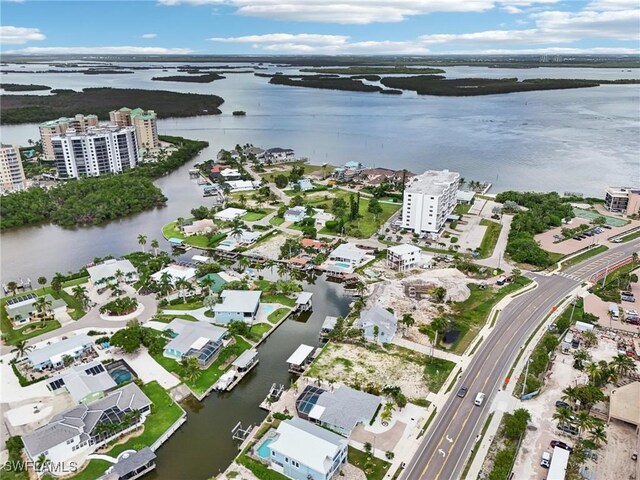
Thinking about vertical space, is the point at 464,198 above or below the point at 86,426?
above

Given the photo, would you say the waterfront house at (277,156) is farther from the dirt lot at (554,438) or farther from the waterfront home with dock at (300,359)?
the dirt lot at (554,438)

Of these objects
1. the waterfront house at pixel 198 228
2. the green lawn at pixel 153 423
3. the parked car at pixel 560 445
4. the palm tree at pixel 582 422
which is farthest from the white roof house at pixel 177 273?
the palm tree at pixel 582 422

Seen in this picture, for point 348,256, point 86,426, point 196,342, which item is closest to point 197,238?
point 348,256

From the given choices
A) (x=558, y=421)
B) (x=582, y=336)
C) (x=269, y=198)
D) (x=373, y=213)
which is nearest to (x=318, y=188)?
(x=269, y=198)

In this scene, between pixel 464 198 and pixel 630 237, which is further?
pixel 464 198

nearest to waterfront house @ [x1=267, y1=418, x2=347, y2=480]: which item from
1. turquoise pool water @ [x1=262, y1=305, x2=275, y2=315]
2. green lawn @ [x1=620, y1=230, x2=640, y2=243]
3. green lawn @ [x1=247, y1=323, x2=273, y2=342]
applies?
green lawn @ [x1=247, y1=323, x2=273, y2=342]

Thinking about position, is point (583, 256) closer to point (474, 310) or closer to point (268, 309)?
point (474, 310)

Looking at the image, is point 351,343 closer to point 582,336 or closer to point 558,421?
point 558,421
